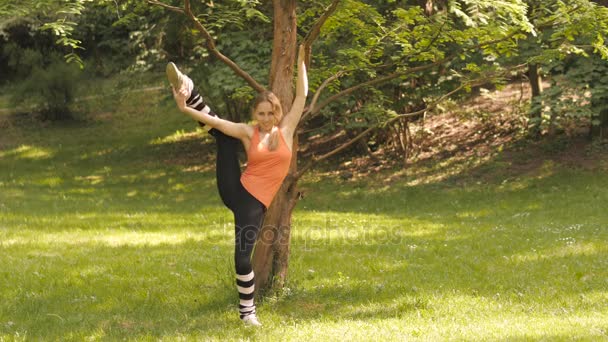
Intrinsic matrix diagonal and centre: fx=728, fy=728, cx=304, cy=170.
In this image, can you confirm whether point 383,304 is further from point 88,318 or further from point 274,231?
point 88,318

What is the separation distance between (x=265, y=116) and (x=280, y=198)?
123 centimetres

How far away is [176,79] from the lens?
6.00 metres

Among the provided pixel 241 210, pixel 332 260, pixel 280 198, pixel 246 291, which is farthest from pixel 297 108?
pixel 332 260

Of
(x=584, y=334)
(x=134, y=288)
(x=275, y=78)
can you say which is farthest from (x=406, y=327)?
(x=134, y=288)

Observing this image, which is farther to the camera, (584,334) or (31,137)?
(31,137)

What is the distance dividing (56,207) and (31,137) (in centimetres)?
1121

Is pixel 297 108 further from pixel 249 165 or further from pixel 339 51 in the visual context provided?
pixel 339 51

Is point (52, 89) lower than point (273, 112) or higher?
lower

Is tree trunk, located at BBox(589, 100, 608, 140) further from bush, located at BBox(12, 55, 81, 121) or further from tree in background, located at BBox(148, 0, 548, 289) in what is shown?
bush, located at BBox(12, 55, 81, 121)

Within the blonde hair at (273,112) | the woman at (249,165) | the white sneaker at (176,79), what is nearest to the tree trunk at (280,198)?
the blonde hair at (273,112)

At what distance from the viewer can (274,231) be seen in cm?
745

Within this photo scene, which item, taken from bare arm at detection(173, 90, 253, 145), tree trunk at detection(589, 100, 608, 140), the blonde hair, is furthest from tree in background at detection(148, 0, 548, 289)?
tree trunk at detection(589, 100, 608, 140)

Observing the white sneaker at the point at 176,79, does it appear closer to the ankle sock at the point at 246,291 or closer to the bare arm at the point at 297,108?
the bare arm at the point at 297,108

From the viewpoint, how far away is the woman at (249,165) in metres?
6.36
